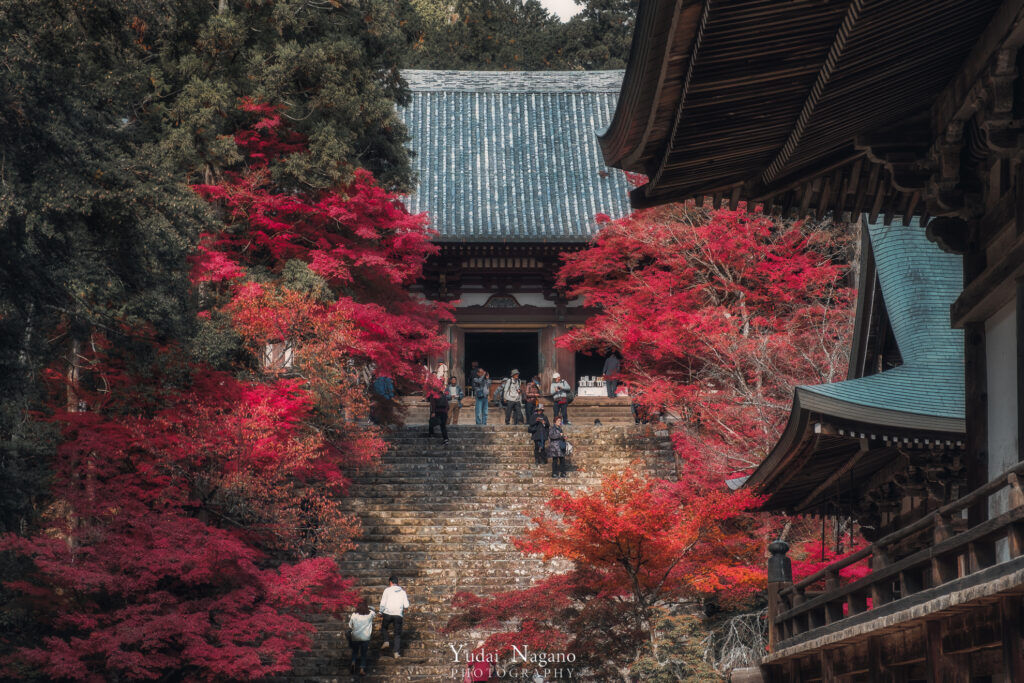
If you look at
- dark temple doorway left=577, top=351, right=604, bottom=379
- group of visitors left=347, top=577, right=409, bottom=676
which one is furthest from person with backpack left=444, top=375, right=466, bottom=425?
group of visitors left=347, top=577, right=409, bottom=676

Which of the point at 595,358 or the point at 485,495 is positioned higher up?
the point at 595,358

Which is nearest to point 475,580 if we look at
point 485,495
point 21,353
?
point 485,495

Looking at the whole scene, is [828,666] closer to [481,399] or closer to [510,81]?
[481,399]

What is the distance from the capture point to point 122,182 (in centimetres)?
1204

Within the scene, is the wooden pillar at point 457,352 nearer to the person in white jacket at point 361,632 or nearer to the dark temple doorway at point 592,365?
the dark temple doorway at point 592,365

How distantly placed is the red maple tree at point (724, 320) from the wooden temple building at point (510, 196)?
353 centimetres

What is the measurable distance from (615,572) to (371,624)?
12.2 feet

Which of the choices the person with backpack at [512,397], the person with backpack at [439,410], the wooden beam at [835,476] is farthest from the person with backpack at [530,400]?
the wooden beam at [835,476]

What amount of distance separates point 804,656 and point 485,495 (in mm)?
12360

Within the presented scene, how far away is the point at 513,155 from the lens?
1331 inches

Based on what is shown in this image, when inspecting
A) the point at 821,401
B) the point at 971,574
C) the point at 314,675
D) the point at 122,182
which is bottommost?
the point at 314,675

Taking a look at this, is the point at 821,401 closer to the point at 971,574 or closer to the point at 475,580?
the point at 971,574

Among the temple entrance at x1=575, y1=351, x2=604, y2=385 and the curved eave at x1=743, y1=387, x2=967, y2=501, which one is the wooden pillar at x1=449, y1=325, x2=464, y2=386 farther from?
the curved eave at x1=743, y1=387, x2=967, y2=501

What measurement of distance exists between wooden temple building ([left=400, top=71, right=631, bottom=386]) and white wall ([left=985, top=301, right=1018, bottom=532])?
19.1m
